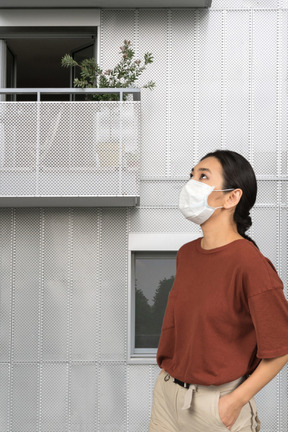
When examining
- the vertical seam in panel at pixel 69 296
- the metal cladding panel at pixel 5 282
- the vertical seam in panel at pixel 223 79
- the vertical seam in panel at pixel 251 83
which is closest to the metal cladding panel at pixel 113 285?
the vertical seam in panel at pixel 69 296

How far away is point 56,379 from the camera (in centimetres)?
880

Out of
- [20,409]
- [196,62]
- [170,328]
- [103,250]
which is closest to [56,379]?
[20,409]

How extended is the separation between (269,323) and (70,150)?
6181 mm

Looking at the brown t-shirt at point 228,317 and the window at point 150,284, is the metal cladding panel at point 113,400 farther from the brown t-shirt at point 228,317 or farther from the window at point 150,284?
the brown t-shirt at point 228,317

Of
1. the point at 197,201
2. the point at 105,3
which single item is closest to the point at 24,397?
the point at 105,3

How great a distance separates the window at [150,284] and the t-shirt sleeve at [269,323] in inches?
259

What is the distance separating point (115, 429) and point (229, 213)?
22.6 feet

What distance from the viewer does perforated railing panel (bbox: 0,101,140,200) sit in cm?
802

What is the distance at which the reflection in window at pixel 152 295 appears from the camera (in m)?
8.91

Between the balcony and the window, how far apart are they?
0.92m

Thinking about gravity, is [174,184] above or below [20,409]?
above

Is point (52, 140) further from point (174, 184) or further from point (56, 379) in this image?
point (56, 379)

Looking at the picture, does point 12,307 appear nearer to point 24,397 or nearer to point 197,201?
point 24,397

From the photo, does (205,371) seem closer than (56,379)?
Yes
